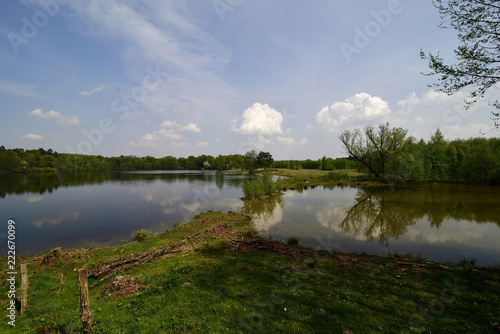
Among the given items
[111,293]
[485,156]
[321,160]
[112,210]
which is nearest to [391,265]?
[111,293]

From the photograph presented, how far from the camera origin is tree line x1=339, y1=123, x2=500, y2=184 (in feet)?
134

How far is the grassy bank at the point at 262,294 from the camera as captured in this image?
19.5 ft

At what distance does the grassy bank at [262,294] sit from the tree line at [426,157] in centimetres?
4637

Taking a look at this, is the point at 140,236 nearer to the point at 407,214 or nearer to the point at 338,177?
the point at 407,214

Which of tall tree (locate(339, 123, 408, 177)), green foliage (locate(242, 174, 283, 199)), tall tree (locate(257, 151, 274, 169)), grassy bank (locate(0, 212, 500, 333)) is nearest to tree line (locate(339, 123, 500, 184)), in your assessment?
tall tree (locate(339, 123, 408, 177))

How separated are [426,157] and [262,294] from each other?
57865mm

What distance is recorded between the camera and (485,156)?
39.4m

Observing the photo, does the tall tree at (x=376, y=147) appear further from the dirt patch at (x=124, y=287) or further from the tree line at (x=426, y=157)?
the dirt patch at (x=124, y=287)

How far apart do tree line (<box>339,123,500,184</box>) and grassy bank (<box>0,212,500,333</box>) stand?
152 feet

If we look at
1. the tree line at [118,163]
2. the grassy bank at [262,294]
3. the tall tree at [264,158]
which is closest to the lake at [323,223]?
the grassy bank at [262,294]

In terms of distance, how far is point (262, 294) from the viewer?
7.51 metres

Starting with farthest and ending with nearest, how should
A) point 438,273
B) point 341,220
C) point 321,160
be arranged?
point 321,160, point 341,220, point 438,273

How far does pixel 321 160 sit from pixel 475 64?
110690 millimetres

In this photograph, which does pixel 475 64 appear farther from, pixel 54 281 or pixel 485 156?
pixel 485 156
